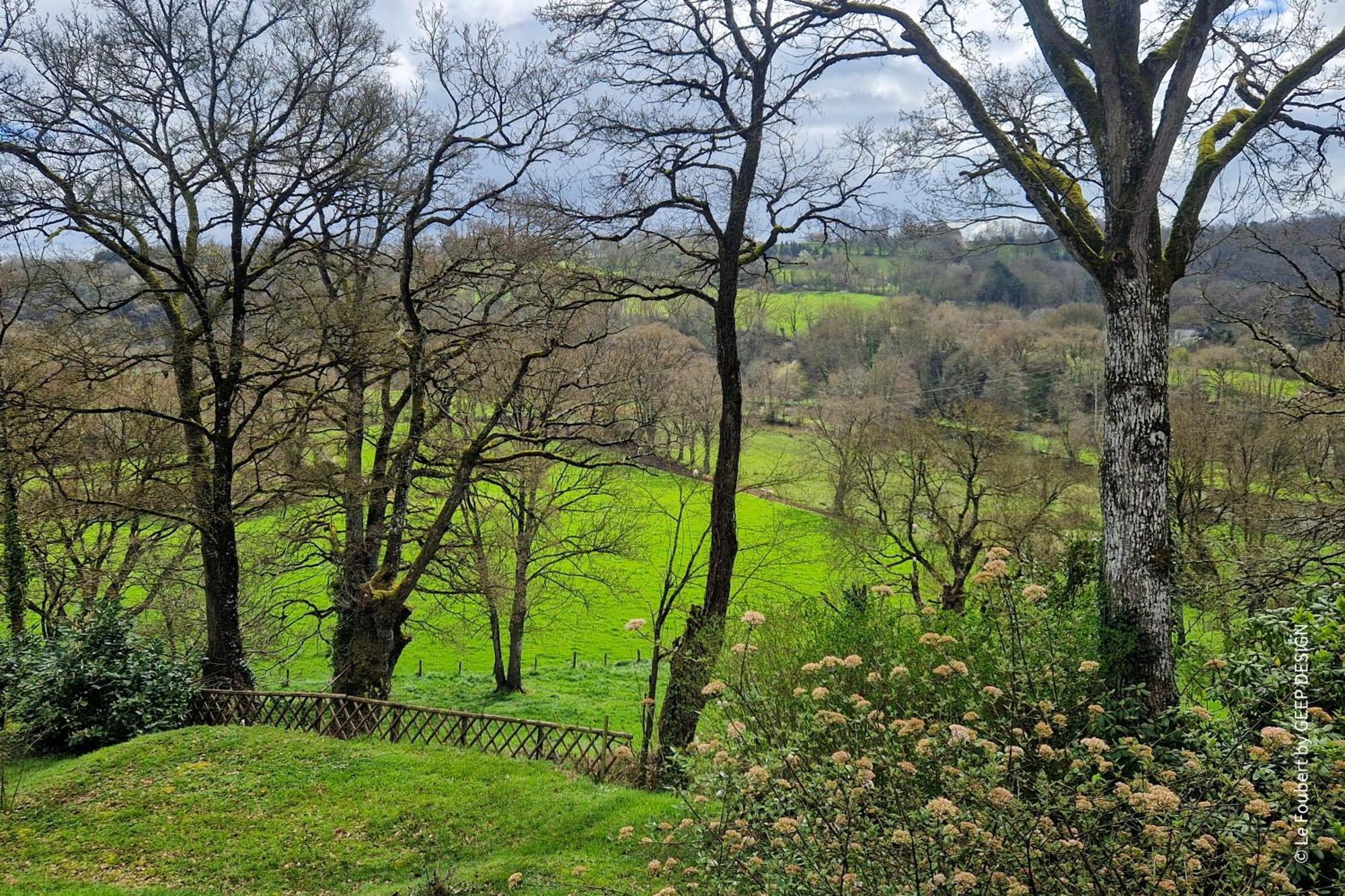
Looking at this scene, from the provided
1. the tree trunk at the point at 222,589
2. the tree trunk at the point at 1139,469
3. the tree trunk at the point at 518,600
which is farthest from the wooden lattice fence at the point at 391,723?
the tree trunk at the point at 1139,469

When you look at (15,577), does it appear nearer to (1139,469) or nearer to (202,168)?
(202,168)

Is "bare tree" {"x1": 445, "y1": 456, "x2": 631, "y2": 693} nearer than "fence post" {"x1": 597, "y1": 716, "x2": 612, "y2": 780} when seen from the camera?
No

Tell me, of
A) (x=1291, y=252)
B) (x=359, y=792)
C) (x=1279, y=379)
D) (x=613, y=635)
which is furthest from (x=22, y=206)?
(x=1279, y=379)

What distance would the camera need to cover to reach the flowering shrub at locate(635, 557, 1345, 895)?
2.71 m

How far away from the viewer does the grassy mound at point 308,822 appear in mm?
6844

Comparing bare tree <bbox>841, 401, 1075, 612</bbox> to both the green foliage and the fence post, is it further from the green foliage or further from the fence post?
the green foliage

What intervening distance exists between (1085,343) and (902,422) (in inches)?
562

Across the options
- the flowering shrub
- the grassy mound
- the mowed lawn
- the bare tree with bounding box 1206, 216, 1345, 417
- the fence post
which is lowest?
the mowed lawn

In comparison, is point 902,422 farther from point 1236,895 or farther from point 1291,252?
point 1236,895

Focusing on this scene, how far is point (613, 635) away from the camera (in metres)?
27.4

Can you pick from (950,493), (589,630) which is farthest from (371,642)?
(950,493)

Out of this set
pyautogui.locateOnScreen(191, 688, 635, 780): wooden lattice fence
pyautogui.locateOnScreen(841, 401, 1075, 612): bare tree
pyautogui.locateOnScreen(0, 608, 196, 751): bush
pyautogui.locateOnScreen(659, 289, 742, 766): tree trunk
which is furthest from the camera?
pyautogui.locateOnScreen(841, 401, 1075, 612): bare tree

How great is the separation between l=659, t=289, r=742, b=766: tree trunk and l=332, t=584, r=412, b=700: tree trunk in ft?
17.9

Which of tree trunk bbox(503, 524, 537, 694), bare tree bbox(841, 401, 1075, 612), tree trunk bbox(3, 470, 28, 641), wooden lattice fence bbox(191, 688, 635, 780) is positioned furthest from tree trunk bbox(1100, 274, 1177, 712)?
tree trunk bbox(3, 470, 28, 641)
